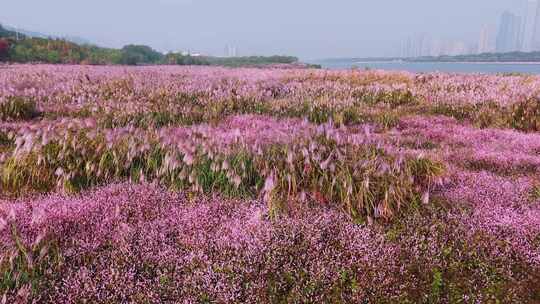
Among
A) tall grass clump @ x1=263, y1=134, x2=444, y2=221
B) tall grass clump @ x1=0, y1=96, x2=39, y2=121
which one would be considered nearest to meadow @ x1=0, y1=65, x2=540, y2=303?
tall grass clump @ x1=263, y1=134, x2=444, y2=221

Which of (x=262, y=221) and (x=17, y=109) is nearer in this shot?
(x=262, y=221)

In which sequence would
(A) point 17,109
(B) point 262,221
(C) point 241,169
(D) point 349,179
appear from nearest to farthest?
(B) point 262,221 → (D) point 349,179 → (C) point 241,169 → (A) point 17,109

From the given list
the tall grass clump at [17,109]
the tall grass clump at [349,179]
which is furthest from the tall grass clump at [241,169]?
the tall grass clump at [17,109]

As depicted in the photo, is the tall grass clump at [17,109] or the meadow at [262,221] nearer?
the meadow at [262,221]

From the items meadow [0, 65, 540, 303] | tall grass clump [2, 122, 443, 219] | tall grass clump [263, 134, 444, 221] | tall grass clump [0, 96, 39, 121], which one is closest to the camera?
meadow [0, 65, 540, 303]

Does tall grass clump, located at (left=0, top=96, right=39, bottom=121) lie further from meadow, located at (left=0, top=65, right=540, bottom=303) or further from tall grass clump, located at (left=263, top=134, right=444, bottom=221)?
tall grass clump, located at (left=263, top=134, right=444, bottom=221)

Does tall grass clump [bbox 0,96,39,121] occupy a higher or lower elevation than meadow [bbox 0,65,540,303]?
higher

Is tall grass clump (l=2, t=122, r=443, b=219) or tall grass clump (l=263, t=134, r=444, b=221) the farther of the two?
tall grass clump (l=2, t=122, r=443, b=219)

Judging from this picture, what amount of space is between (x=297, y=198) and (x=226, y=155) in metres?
1.26

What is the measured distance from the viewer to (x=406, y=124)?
10.4 metres

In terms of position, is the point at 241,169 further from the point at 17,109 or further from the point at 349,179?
the point at 17,109

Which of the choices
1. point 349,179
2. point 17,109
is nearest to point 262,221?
point 349,179

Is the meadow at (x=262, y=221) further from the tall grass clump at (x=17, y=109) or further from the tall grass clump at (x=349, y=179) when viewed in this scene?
the tall grass clump at (x=17, y=109)

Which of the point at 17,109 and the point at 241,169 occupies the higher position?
the point at 17,109
